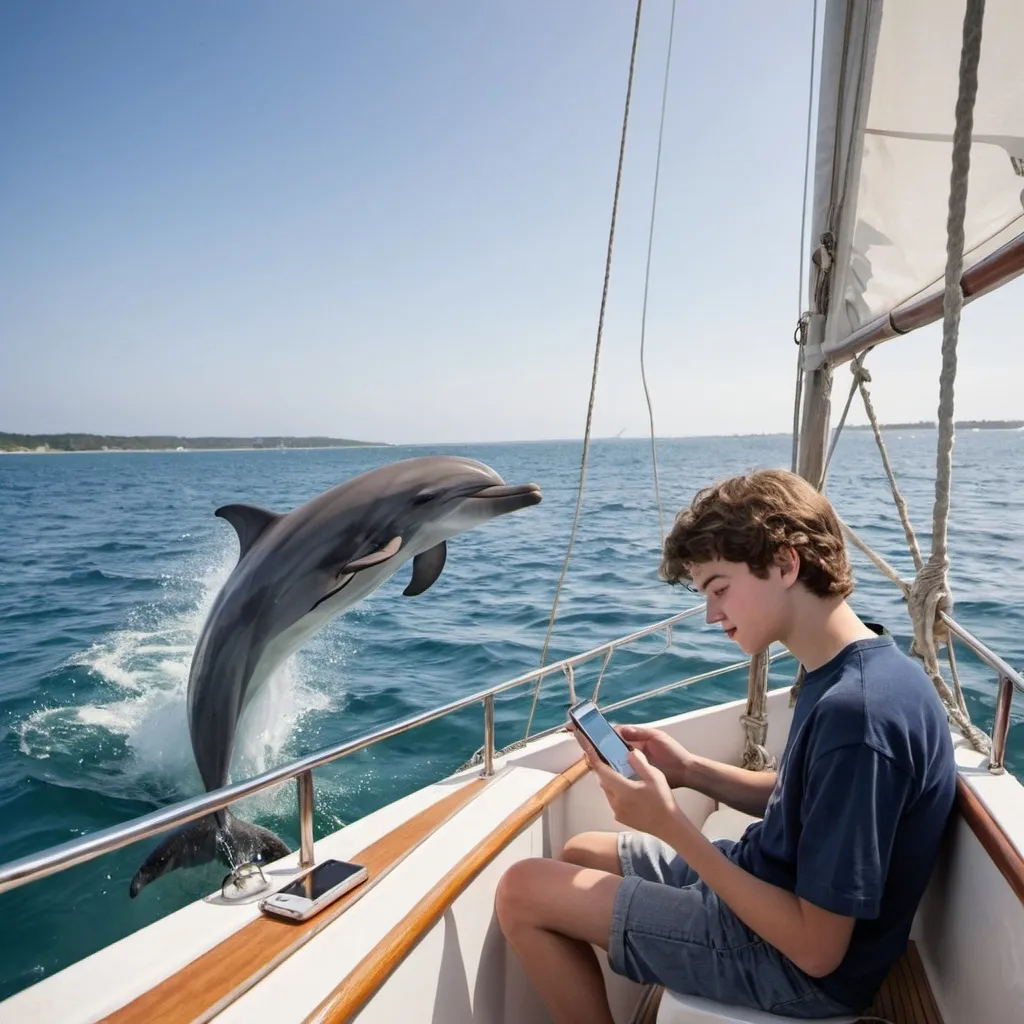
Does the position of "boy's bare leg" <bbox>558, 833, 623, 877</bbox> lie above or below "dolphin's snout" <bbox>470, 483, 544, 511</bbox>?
below

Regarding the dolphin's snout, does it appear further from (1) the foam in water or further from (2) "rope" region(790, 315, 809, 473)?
(1) the foam in water

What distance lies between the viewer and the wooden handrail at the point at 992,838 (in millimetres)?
1630

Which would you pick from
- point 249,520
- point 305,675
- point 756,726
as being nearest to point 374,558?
point 249,520

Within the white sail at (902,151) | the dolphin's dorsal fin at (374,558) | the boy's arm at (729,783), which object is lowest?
the boy's arm at (729,783)

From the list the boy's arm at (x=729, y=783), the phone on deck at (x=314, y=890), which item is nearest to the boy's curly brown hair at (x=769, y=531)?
the boy's arm at (x=729, y=783)

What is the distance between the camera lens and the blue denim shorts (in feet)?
5.40

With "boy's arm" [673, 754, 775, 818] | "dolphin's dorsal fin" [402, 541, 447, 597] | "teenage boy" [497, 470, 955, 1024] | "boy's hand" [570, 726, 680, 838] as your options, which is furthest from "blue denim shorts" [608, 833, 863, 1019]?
"dolphin's dorsal fin" [402, 541, 447, 597]

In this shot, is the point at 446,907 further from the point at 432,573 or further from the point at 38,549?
the point at 38,549

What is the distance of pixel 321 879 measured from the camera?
201 cm

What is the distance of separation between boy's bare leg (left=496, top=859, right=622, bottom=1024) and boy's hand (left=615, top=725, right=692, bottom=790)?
0.40 m

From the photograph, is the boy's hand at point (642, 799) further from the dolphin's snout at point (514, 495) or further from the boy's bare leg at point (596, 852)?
the dolphin's snout at point (514, 495)

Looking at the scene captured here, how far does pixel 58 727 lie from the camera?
21.4 feet

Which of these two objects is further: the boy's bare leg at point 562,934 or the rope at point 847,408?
the rope at point 847,408

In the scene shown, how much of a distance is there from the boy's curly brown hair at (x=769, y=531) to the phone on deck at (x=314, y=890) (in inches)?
44.7
